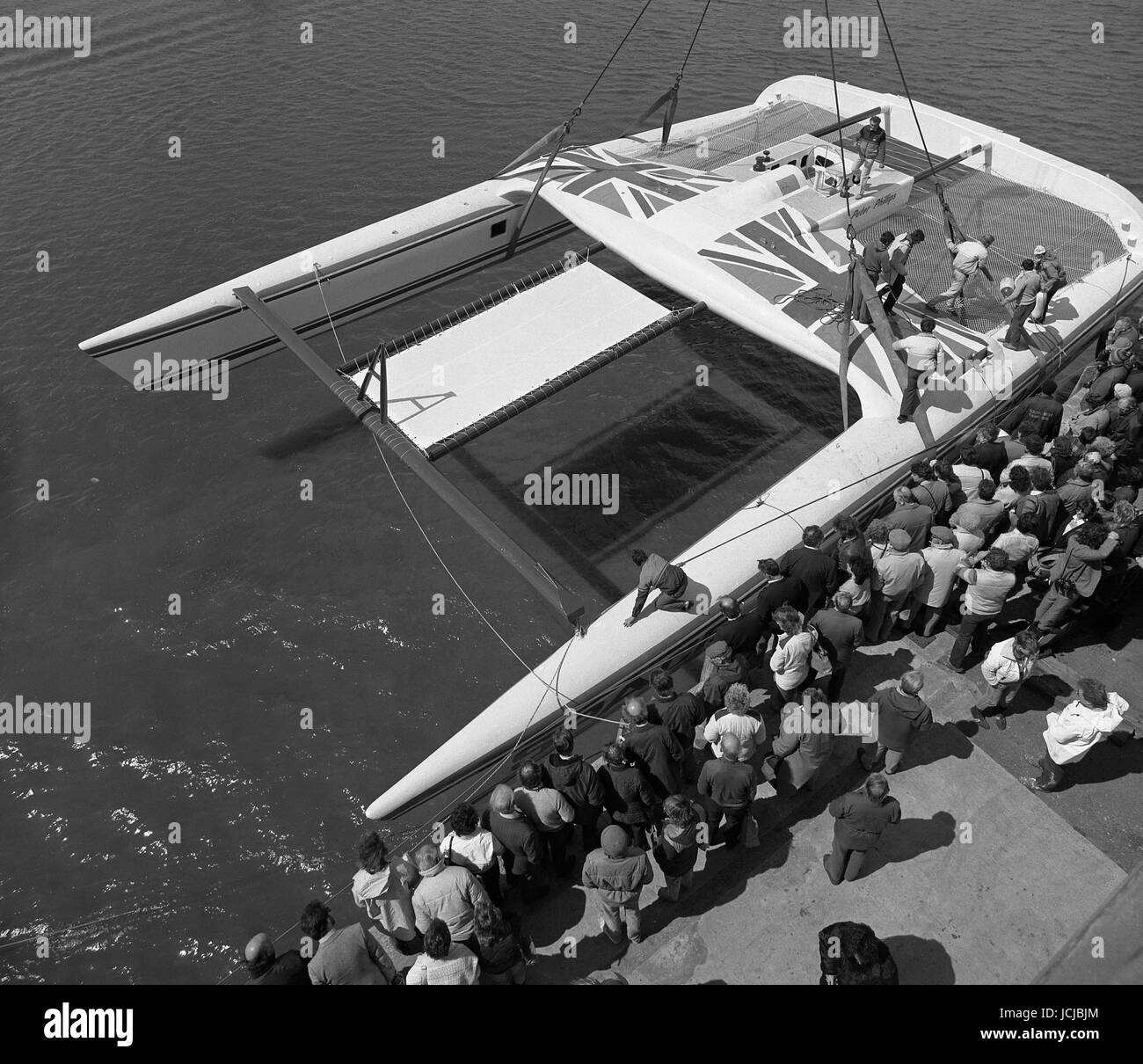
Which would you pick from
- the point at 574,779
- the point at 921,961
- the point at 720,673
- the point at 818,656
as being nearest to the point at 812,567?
the point at 818,656

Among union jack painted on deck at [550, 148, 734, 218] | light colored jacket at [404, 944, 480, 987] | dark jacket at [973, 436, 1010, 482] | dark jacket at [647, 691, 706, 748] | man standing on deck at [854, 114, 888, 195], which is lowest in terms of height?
light colored jacket at [404, 944, 480, 987]

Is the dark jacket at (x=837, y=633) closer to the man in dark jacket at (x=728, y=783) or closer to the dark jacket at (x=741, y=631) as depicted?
the dark jacket at (x=741, y=631)

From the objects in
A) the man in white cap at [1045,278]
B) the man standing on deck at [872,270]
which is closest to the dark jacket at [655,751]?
the man standing on deck at [872,270]

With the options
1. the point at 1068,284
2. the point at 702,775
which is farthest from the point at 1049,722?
the point at 1068,284

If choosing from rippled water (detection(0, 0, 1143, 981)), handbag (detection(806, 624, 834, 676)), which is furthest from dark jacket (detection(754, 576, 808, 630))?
rippled water (detection(0, 0, 1143, 981))

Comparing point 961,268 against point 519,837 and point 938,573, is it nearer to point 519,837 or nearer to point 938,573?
point 938,573

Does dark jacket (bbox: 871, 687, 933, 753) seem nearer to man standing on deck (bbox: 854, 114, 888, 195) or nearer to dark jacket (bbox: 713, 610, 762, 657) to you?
dark jacket (bbox: 713, 610, 762, 657)
